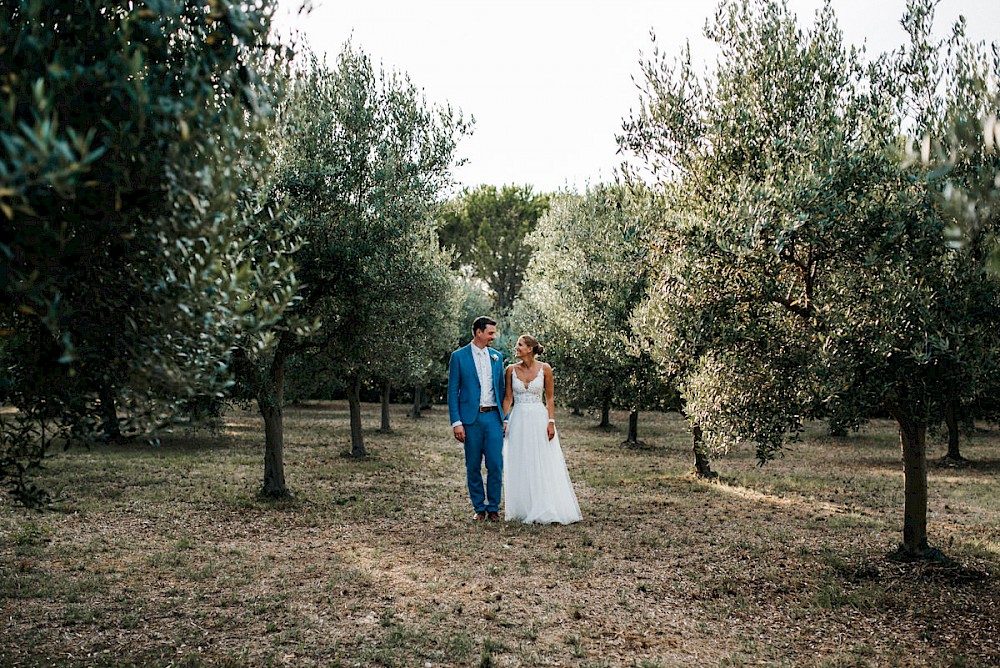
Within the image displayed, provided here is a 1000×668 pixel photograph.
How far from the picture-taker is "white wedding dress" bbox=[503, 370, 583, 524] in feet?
38.3

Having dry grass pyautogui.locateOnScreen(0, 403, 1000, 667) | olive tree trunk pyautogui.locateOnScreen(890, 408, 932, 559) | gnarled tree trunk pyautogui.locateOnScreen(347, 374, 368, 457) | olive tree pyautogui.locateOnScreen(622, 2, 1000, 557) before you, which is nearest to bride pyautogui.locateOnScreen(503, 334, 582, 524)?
dry grass pyautogui.locateOnScreen(0, 403, 1000, 667)

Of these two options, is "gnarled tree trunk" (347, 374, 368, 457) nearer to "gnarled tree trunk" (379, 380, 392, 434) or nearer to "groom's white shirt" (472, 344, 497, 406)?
"gnarled tree trunk" (379, 380, 392, 434)

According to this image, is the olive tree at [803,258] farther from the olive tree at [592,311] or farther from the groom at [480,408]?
the olive tree at [592,311]

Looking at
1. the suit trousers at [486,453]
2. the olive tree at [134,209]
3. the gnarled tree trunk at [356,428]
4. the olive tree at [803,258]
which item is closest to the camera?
the olive tree at [134,209]

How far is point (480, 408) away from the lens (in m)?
11.9

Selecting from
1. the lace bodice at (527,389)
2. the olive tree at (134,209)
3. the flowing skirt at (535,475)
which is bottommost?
the flowing skirt at (535,475)

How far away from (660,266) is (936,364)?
3.60 m

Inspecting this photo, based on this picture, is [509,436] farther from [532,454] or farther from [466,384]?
[466,384]

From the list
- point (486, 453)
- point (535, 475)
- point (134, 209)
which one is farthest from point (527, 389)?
point (134, 209)

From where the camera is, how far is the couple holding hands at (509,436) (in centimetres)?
1168

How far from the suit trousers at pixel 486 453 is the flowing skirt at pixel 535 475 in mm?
199

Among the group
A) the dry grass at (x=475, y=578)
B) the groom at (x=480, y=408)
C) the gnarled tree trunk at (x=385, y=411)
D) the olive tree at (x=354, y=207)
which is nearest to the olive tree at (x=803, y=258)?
the dry grass at (x=475, y=578)

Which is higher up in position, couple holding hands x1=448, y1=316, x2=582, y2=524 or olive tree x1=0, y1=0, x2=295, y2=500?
olive tree x1=0, y1=0, x2=295, y2=500

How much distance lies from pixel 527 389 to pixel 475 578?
4.06 m
